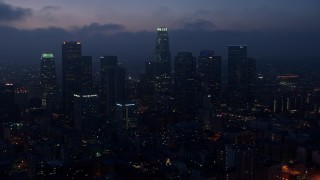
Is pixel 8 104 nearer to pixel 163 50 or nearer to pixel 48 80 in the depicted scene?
pixel 48 80

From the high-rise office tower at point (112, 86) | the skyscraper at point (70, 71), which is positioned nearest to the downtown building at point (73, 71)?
the skyscraper at point (70, 71)

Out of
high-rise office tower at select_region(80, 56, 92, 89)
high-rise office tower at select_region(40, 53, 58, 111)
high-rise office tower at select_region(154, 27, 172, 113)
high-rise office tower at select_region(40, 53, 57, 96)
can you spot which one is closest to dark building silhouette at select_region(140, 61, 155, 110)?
high-rise office tower at select_region(154, 27, 172, 113)

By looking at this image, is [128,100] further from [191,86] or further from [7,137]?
[7,137]

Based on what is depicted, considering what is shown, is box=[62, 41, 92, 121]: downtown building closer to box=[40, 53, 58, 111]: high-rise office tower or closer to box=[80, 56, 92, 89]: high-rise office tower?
box=[80, 56, 92, 89]: high-rise office tower

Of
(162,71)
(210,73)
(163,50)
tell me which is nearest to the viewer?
(210,73)

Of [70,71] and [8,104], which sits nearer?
[8,104]

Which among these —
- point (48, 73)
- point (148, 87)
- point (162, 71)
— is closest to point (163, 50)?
point (162, 71)

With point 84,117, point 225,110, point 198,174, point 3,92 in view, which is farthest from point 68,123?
point 198,174
